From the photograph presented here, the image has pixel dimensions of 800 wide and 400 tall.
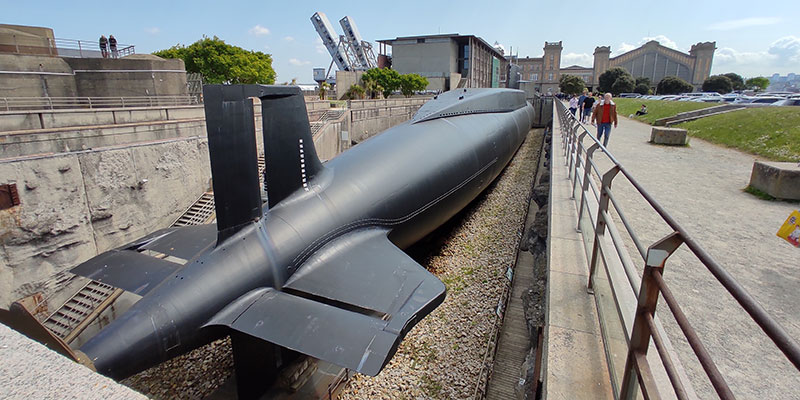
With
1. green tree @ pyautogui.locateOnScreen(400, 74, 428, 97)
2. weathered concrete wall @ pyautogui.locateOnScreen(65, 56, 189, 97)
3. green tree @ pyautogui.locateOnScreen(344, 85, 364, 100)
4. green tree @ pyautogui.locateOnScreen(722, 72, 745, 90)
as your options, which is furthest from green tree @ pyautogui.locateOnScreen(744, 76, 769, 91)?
weathered concrete wall @ pyautogui.locateOnScreen(65, 56, 189, 97)

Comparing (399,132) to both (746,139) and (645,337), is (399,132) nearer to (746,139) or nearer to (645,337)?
(645,337)

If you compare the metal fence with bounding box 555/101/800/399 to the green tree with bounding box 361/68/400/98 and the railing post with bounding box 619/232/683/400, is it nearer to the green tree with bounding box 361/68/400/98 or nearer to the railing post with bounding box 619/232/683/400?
the railing post with bounding box 619/232/683/400

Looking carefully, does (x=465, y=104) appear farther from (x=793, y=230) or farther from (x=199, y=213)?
(x=793, y=230)

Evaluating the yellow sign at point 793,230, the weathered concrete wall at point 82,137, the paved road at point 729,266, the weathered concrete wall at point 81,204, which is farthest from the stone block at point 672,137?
the weathered concrete wall at point 82,137

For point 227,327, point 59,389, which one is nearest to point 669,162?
point 227,327

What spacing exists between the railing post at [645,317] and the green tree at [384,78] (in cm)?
6183

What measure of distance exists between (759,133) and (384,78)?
5315cm

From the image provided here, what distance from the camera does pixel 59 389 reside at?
1.69m

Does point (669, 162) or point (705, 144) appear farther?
point (705, 144)

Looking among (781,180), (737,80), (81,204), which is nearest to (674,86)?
(737,80)

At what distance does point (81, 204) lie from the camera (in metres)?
9.51

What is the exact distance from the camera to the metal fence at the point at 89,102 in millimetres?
15523

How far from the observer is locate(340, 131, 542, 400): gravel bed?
19.0 ft

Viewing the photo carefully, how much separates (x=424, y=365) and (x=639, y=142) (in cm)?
1384
